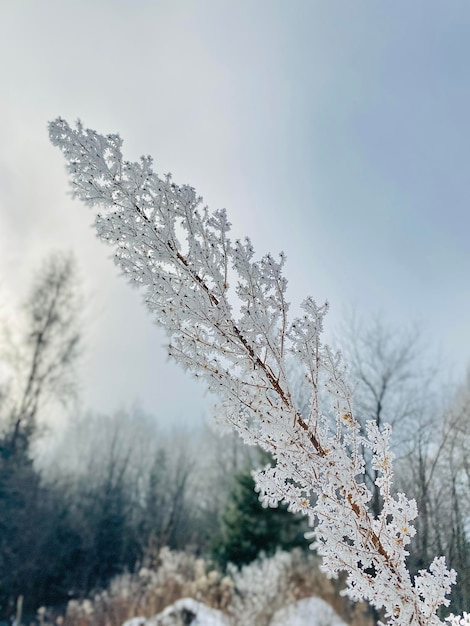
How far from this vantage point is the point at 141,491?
1898 cm

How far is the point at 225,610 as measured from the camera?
7.51 metres

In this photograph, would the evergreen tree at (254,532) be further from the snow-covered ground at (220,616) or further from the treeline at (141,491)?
the snow-covered ground at (220,616)

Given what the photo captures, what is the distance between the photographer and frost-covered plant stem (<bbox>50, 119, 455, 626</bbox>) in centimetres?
134

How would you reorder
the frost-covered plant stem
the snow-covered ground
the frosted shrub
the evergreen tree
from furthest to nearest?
the evergreen tree < the frosted shrub < the snow-covered ground < the frost-covered plant stem

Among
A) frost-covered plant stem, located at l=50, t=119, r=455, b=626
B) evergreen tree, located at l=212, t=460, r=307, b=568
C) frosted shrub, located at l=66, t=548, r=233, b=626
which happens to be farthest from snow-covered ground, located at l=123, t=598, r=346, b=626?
frost-covered plant stem, located at l=50, t=119, r=455, b=626

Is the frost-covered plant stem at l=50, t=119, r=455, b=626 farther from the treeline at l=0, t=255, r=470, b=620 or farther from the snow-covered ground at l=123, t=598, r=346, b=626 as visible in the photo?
the snow-covered ground at l=123, t=598, r=346, b=626

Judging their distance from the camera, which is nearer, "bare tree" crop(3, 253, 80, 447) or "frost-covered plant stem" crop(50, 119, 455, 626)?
"frost-covered plant stem" crop(50, 119, 455, 626)

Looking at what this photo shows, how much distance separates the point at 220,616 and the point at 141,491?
13201 mm

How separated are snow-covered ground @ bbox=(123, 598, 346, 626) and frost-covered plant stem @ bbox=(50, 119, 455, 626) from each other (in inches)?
232

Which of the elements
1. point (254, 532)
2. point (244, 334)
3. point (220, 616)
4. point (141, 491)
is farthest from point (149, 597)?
point (141, 491)

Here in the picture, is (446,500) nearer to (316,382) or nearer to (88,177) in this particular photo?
(316,382)

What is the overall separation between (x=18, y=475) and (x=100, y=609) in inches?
152

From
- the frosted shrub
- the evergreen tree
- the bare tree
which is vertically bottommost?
the frosted shrub

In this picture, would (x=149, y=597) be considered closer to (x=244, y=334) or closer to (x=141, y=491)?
(x=244, y=334)
